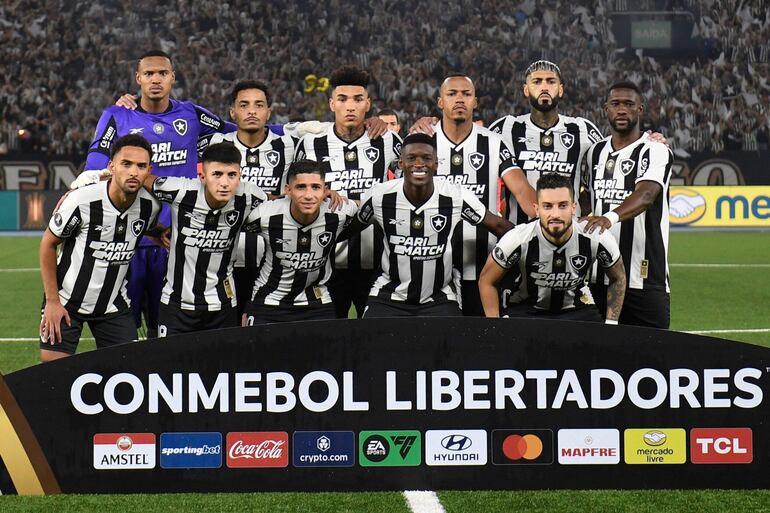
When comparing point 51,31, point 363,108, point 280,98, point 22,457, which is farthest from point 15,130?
point 22,457

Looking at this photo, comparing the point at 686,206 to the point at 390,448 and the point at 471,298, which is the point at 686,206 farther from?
the point at 390,448

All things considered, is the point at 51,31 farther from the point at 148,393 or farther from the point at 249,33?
the point at 148,393

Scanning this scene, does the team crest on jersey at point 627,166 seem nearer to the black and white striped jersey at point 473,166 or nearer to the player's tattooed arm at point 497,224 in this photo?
the black and white striped jersey at point 473,166

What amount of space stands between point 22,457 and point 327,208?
207cm

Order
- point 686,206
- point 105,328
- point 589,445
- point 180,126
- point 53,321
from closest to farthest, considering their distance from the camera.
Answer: point 589,445 → point 53,321 → point 105,328 → point 180,126 → point 686,206

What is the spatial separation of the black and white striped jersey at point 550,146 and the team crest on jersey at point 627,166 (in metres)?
0.26

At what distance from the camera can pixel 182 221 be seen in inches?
216

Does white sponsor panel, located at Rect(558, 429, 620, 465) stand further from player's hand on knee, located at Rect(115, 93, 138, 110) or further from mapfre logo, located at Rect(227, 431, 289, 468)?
player's hand on knee, located at Rect(115, 93, 138, 110)

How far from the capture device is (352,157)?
20.1 feet

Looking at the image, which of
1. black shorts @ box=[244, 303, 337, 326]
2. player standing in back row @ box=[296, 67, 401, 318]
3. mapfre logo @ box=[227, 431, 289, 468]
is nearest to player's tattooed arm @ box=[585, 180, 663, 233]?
player standing in back row @ box=[296, 67, 401, 318]

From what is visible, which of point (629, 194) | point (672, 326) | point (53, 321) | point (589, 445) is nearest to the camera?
point (589, 445)

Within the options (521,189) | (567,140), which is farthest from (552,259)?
(567,140)

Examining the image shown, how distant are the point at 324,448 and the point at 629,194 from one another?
260 cm

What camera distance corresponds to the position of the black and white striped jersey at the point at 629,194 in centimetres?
599
